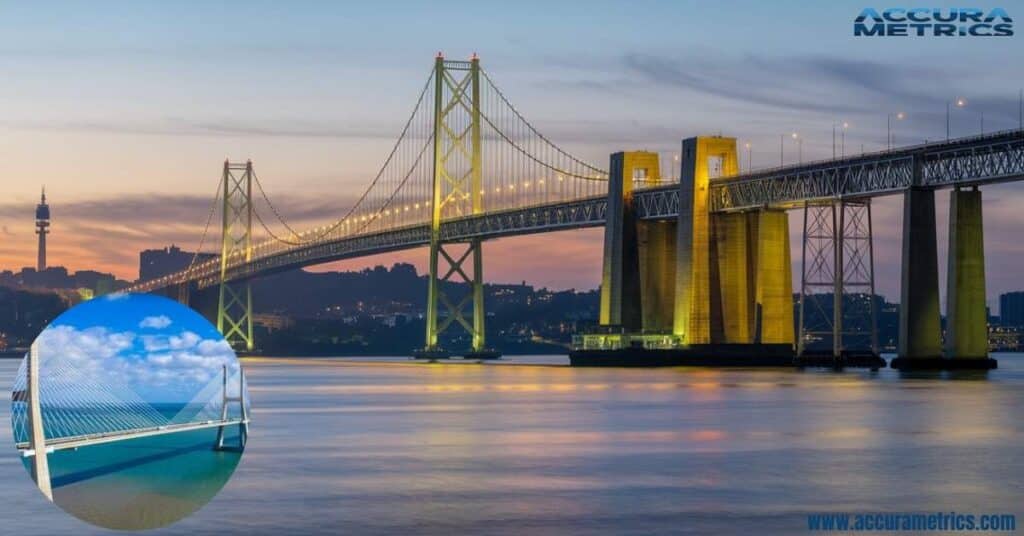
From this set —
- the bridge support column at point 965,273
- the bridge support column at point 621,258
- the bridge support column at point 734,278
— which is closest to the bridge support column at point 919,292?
the bridge support column at point 965,273

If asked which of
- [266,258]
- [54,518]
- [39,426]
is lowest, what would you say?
[54,518]

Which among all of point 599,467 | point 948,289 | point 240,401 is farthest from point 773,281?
point 240,401

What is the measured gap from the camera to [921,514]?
58.5 feet

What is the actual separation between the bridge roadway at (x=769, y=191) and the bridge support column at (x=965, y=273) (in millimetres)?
1149

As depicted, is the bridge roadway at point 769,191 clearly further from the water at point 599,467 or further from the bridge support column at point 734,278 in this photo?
the water at point 599,467

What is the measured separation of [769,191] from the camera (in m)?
86.4

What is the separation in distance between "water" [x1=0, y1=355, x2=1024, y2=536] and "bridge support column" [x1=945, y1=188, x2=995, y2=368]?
22.7 m

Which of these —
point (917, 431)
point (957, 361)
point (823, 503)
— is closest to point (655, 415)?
point (917, 431)

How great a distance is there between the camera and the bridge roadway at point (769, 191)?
2785 inches

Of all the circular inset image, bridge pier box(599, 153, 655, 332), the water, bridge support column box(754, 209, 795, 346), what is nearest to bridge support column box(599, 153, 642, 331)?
bridge pier box(599, 153, 655, 332)

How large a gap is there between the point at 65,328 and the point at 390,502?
27.2 ft

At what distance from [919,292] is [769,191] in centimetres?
1701

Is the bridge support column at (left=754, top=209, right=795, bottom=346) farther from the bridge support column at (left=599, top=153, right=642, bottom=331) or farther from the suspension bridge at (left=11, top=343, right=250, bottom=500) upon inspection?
the suspension bridge at (left=11, top=343, right=250, bottom=500)

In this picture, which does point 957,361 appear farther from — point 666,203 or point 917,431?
point 917,431
